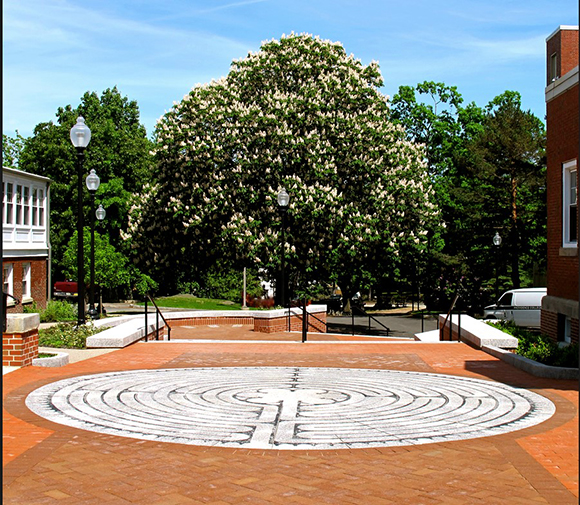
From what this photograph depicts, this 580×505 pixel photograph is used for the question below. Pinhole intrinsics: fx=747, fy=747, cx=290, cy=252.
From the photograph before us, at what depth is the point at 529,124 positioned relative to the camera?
148 ft

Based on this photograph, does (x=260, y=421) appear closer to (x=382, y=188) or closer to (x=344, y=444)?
(x=344, y=444)

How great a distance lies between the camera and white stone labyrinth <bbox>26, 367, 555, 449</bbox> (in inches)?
344

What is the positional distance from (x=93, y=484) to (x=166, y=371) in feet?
24.6

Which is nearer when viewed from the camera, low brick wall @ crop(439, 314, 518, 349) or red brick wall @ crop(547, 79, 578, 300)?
red brick wall @ crop(547, 79, 578, 300)

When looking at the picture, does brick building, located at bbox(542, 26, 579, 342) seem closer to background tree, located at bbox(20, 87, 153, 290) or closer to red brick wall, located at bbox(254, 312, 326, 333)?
red brick wall, located at bbox(254, 312, 326, 333)

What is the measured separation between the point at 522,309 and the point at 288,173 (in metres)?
12.2

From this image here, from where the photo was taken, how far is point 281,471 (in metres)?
7.16

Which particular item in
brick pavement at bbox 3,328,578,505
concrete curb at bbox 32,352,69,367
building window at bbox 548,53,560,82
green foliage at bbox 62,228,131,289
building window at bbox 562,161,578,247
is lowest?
brick pavement at bbox 3,328,578,505

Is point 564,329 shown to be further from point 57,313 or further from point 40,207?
point 40,207

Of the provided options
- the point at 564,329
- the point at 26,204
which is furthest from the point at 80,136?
the point at 26,204

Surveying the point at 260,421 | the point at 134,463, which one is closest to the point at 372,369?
the point at 260,421

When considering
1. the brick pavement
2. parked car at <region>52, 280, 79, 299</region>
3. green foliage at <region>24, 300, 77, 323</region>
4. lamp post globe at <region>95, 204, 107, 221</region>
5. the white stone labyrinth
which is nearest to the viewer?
the brick pavement

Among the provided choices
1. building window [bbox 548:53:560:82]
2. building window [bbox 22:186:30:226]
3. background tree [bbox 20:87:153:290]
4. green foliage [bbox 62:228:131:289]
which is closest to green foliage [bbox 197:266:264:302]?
background tree [bbox 20:87:153:290]

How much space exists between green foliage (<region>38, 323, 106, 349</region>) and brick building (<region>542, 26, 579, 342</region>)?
11514 millimetres
